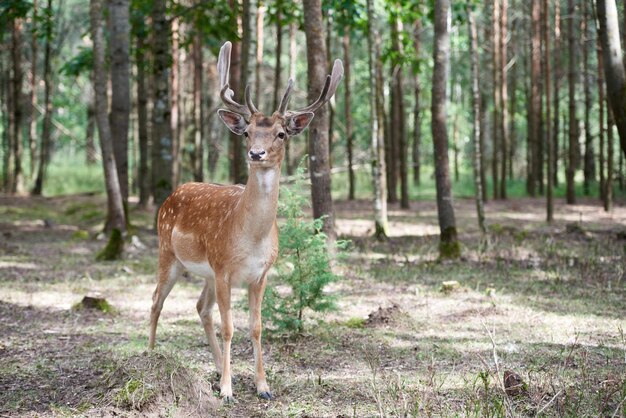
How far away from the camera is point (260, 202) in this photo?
5.22 m

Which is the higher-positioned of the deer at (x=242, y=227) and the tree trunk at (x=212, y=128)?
the tree trunk at (x=212, y=128)

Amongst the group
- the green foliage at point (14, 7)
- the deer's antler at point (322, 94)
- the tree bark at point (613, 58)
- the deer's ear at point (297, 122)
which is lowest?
the deer's ear at point (297, 122)

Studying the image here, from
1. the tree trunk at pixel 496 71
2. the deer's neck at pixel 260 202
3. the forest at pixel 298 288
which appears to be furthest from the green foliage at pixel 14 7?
the tree trunk at pixel 496 71

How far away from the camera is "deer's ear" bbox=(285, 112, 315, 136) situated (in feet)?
17.6

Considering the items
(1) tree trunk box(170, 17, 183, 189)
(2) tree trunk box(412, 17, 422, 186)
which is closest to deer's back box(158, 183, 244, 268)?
(1) tree trunk box(170, 17, 183, 189)

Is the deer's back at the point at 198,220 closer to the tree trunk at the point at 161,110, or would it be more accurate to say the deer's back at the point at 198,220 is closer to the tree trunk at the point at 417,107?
the tree trunk at the point at 161,110

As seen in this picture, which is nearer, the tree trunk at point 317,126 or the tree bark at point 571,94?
the tree trunk at point 317,126

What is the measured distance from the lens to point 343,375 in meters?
5.81

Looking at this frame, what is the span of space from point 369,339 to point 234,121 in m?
2.64

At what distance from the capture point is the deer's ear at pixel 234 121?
5.41 meters

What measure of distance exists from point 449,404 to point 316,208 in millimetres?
4756

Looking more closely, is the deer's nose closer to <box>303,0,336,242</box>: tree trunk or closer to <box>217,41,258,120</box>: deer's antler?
<box>217,41,258,120</box>: deer's antler

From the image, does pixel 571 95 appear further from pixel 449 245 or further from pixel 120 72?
pixel 120 72

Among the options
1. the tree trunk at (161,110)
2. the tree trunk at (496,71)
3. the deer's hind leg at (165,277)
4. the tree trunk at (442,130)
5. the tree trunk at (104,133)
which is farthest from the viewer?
the tree trunk at (496,71)
